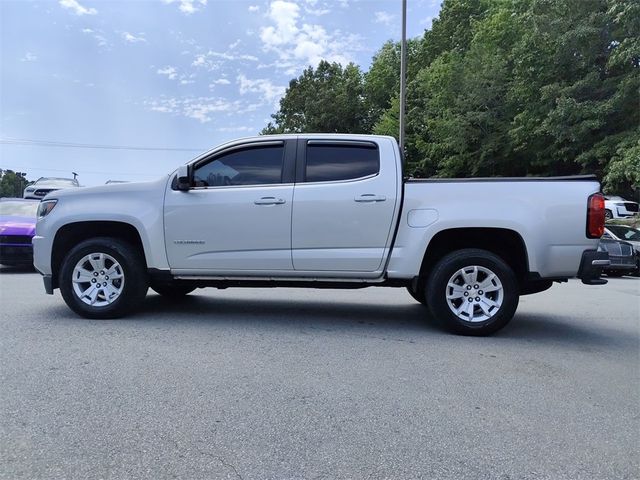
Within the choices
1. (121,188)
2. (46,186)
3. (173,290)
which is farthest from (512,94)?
(121,188)

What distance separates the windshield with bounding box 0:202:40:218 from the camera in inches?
450

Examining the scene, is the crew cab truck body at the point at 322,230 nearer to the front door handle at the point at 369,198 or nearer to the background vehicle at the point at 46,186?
the front door handle at the point at 369,198

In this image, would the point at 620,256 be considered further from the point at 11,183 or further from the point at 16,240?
the point at 11,183

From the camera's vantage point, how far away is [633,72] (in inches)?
876

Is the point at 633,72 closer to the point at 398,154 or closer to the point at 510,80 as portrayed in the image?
the point at 510,80

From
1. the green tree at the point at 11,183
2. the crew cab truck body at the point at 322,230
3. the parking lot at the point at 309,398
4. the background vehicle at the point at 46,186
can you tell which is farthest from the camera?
the green tree at the point at 11,183

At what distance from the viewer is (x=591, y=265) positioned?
16.3 ft

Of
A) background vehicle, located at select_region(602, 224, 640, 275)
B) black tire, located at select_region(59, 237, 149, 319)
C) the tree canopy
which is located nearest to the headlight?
black tire, located at select_region(59, 237, 149, 319)

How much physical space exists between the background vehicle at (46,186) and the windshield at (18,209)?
419cm

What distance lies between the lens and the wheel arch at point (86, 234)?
19.2 feet

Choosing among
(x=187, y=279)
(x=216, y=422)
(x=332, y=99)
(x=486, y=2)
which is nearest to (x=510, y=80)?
(x=486, y=2)

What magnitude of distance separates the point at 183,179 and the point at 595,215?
430 centimetres

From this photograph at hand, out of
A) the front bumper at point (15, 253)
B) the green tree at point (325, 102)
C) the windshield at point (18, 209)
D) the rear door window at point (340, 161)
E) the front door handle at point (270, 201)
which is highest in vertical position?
the green tree at point (325, 102)

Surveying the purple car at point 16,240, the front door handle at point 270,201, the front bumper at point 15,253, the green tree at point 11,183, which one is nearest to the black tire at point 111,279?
the front door handle at point 270,201
